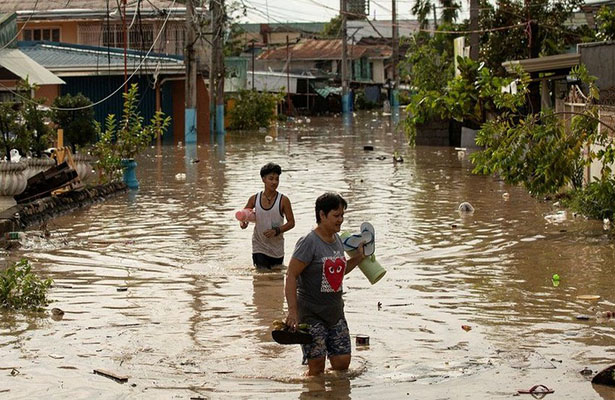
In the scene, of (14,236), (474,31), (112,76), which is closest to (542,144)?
(14,236)

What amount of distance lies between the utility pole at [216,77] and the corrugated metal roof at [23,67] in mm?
19510

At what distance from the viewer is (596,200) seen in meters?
16.3

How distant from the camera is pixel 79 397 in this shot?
7785 millimetres

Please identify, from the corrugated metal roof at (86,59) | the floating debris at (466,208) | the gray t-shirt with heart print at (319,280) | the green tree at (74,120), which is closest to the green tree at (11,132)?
the green tree at (74,120)

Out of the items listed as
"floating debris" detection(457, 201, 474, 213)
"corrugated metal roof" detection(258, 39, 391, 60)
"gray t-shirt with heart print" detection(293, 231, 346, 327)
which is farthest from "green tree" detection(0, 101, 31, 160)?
"corrugated metal roof" detection(258, 39, 391, 60)

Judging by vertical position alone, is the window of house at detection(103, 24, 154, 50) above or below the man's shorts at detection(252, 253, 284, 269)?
above

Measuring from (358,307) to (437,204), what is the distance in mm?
9160

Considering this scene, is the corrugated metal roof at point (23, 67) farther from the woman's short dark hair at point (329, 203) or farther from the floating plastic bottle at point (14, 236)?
the woman's short dark hair at point (329, 203)

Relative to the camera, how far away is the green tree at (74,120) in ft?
75.5

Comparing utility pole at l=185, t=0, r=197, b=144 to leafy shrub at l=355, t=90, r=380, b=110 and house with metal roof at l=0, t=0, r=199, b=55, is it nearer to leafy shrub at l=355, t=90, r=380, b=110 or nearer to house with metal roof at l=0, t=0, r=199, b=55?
house with metal roof at l=0, t=0, r=199, b=55

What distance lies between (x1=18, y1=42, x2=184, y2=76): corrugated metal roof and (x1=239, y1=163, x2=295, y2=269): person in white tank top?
92.1 ft

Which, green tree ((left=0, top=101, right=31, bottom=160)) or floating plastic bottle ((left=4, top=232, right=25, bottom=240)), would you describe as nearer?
floating plastic bottle ((left=4, top=232, right=25, bottom=240))

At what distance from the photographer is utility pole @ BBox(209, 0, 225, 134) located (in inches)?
1809

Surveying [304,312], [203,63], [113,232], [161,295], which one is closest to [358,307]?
[161,295]
